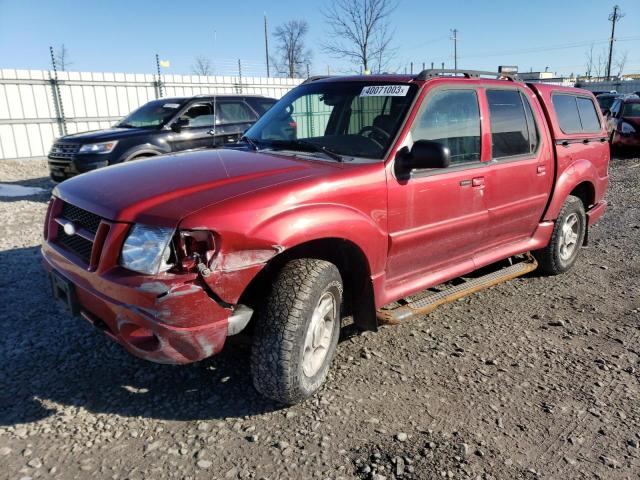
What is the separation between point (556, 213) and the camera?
4816 mm

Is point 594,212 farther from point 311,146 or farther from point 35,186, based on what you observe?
point 35,186

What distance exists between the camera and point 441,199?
351 cm

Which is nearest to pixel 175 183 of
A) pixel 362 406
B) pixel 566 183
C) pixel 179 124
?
pixel 362 406

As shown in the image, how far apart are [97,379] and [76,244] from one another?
89 cm

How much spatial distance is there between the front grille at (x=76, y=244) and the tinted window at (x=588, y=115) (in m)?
4.85

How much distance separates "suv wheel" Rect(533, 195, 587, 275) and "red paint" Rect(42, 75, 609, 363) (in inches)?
32.5

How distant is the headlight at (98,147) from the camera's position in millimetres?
8094

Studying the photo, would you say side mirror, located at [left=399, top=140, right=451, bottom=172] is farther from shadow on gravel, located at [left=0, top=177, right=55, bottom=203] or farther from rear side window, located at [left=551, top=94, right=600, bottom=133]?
shadow on gravel, located at [left=0, top=177, right=55, bottom=203]

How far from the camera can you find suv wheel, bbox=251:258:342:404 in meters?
2.65

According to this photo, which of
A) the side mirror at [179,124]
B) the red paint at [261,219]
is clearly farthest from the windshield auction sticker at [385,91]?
the side mirror at [179,124]

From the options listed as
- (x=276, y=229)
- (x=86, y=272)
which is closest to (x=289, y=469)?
(x=276, y=229)

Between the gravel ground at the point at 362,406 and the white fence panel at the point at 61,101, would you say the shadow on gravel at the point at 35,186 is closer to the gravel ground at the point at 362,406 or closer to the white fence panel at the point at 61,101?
the white fence panel at the point at 61,101

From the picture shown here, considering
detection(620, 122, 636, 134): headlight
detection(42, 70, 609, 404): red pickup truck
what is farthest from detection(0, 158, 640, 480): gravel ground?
detection(620, 122, 636, 134): headlight

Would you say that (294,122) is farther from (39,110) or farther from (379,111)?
(39,110)
